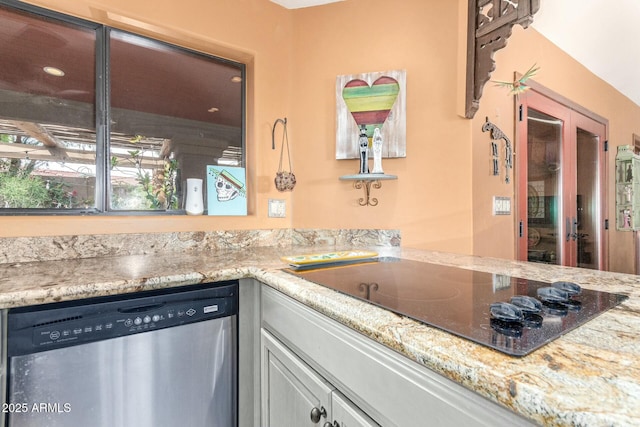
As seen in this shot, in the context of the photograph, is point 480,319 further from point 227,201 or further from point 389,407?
point 227,201

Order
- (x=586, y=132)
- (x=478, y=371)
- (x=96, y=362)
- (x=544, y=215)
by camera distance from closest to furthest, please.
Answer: (x=478, y=371), (x=96, y=362), (x=544, y=215), (x=586, y=132)

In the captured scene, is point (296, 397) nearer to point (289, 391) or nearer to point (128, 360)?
point (289, 391)

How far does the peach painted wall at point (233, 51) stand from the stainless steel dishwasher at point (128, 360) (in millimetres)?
677

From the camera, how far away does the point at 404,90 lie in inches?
70.7

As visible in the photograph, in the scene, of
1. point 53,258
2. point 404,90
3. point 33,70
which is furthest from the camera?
point 404,90

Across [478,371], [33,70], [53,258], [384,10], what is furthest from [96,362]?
[384,10]

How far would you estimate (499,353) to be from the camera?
447mm

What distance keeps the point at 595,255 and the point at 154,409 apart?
13.8 feet

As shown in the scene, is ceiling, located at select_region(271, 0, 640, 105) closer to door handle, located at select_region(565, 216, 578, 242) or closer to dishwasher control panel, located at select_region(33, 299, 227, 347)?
door handle, located at select_region(565, 216, 578, 242)

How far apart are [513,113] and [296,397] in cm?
240

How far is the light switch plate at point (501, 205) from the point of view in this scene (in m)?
2.01

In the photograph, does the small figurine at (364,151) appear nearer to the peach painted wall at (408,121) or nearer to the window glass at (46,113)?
the peach painted wall at (408,121)

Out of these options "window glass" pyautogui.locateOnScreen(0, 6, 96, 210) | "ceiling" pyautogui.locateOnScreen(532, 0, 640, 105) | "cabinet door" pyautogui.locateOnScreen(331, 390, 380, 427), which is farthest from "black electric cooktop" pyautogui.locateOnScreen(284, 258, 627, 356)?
"ceiling" pyautogui.locateOnScreen(532, 0, 640, 105)

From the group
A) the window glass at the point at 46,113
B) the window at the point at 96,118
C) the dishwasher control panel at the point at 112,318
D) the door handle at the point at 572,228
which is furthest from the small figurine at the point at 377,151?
the door handle at the point at 572,228
